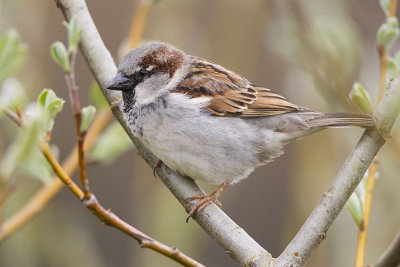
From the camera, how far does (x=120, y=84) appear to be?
6.36 ft

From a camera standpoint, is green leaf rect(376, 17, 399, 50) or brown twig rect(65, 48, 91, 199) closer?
brown twig rect(65, 48, 91, 199)

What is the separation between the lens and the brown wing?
2.28 meters

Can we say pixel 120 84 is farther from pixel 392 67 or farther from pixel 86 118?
pixel 392 67

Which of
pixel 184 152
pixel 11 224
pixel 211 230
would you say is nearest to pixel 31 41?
pixel 184 152

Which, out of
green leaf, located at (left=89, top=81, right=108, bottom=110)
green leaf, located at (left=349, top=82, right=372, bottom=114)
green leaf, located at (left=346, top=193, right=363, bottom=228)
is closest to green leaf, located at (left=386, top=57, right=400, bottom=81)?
green leaf, located at (left=349, top=82, right=372, bottom=114)

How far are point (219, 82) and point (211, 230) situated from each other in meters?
0.88

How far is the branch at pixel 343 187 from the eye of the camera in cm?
129

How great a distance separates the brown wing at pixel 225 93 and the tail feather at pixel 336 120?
0.13 meters

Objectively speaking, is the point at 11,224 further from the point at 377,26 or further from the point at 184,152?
the point at 377,26

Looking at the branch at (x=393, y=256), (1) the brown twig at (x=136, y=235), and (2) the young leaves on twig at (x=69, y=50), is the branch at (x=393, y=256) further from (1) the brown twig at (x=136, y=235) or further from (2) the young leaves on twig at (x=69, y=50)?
(2) the young leaves on twig at (x=69, y=50)

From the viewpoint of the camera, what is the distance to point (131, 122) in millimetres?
2082

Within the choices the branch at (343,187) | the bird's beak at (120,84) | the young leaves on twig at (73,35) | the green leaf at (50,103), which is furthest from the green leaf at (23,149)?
the bird's beak at (120,84)

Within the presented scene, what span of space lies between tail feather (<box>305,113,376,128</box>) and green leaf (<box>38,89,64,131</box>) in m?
0.72

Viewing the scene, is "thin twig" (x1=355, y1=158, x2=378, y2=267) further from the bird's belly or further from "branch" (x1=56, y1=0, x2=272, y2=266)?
the bird's belly
